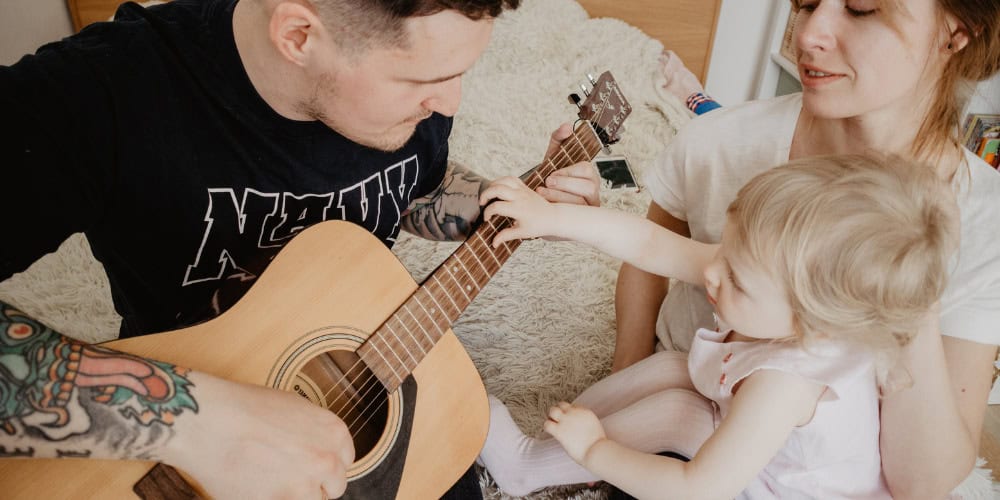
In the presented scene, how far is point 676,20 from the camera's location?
8.46ft

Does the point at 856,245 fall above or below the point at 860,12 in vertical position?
below

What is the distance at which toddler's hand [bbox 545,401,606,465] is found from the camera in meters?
0.94

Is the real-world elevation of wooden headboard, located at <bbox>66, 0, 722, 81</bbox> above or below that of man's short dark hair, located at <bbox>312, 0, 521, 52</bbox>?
below

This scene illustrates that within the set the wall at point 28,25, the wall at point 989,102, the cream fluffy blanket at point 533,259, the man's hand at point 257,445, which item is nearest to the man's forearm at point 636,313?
the cream fluffy blanket at point 533,259

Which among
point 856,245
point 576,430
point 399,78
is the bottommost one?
point 576,430

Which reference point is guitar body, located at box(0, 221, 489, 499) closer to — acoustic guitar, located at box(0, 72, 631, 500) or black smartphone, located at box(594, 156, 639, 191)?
acoustic guitar, located at box(0, 72, 631, 500)

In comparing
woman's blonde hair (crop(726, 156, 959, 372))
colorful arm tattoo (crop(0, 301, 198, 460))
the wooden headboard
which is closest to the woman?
woman's blonde hair (crop(726, 156, 959, 372))

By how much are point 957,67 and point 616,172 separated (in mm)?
736

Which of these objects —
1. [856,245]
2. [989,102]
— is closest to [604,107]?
[856,245]

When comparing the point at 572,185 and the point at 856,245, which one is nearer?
the point at 856,245

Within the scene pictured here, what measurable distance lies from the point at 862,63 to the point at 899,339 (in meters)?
0.36

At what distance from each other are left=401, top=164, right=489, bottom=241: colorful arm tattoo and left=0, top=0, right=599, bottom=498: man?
0.16 metres

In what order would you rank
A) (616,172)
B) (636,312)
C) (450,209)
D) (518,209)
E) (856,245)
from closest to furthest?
(856,245) → (518,209) → (450,209) → (636,312) → (616,172)

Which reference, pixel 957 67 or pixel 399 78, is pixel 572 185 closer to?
pixel 399 78
